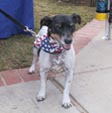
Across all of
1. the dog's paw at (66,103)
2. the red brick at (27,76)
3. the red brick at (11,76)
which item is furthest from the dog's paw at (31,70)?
the dog's paw at (66,103)

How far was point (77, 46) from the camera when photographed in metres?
5.62

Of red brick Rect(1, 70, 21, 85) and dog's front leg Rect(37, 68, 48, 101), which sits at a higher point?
dog's front leg Rect(37, 68, 48, 101)

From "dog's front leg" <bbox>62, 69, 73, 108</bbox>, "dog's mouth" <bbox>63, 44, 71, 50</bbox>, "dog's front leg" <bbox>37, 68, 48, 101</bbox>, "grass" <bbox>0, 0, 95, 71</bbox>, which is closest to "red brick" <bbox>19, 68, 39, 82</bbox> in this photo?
"grass" <bbox>0, 0, 95, 71</bbox>

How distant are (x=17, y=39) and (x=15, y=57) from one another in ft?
2.89

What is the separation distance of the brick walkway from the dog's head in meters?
1.10

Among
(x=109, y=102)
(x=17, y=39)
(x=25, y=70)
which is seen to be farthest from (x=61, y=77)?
(x=17, y=39)

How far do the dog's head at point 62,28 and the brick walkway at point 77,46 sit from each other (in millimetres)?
1099

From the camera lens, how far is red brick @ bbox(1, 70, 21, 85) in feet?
14.4

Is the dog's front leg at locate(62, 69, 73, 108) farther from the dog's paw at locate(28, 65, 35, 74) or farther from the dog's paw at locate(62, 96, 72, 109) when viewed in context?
the dog's paw at locate(28, 65, 35, 74)

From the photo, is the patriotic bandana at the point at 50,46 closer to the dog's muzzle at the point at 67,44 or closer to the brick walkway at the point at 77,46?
the dog's muzzle at the point at 67,44

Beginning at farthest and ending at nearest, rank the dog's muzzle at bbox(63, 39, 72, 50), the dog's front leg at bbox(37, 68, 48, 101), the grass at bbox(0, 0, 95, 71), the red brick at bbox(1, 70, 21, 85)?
1. the grass at bbox(0, 0, 95, 71)
2. the red brick at bbox(1, 70, 21, 85)
3. the dog's front leg at bbox(37, 68, 48, 101)
4. the dog's muzzle at bbox(63, 39, 72, 50)

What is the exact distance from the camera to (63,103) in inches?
147

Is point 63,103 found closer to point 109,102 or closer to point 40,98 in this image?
point 40,98

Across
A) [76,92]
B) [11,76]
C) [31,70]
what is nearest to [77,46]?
[31,70]
